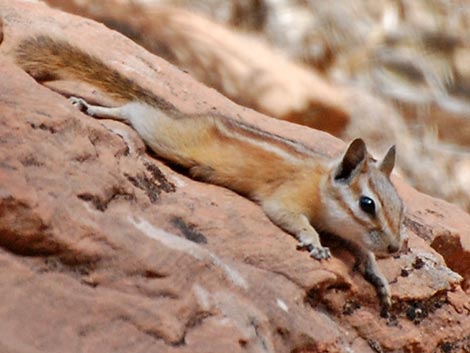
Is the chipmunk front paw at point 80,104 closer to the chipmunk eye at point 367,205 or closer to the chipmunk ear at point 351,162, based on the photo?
the chipmunk ear at point 351,162

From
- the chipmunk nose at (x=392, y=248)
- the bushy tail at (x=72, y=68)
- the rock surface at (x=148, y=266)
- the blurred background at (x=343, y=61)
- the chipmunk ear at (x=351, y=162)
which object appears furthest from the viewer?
the blurred background at (x=343, y=61)

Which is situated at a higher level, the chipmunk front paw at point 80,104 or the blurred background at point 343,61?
the chipmunk front paw at point 80,104

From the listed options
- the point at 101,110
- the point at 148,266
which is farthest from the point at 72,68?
the point at 148,266

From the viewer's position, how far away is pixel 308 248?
4168 millimetres

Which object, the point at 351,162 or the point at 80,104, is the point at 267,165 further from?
the point at 80,104

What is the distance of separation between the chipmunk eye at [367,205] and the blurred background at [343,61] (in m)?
3.12

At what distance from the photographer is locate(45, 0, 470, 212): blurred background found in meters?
7.43

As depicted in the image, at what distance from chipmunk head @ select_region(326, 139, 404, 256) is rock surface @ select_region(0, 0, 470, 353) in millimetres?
133

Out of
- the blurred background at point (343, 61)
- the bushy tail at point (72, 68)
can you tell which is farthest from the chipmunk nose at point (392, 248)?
the blurred background at point (343, 61)

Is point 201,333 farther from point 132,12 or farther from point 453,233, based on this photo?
point 132,12

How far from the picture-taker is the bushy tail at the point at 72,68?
14.7ft

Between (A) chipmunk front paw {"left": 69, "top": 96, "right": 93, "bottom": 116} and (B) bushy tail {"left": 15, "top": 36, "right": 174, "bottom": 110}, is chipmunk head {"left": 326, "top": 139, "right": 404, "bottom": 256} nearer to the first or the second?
(B) bushy tail {"left": 15, "top": 36, "right": 174, "bottom": 110}

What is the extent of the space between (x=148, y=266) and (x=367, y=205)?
119 centimetres

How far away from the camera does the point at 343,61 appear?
8.04 metres
